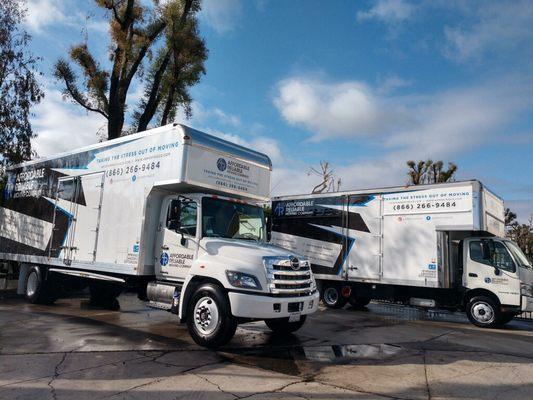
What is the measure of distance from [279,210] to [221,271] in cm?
918

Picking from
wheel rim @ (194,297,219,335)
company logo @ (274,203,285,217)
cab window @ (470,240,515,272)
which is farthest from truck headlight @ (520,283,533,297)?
wheel rim @ (194,297,219,335)

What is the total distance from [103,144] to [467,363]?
28.0 feet

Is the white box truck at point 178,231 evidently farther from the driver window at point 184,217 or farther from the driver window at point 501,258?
the driver window at point 501,258

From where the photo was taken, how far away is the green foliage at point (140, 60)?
1859 cm

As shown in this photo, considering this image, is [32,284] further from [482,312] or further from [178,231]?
[482,312]

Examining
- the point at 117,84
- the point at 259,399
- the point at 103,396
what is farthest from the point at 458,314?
the point at 117,84

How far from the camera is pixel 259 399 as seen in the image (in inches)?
192

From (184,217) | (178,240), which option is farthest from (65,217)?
(184,217)

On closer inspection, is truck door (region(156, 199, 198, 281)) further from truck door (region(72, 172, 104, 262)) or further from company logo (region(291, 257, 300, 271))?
truck door (region(72, 172, 104, 262))

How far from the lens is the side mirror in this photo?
39.2 ft

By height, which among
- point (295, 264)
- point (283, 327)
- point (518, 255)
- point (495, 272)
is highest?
point (518, 255)

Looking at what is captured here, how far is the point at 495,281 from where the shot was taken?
11797 millimetres

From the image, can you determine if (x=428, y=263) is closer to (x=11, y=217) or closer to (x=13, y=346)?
(x=13, y=346)

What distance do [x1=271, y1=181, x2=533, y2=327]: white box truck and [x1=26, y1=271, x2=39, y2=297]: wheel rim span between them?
819cm
